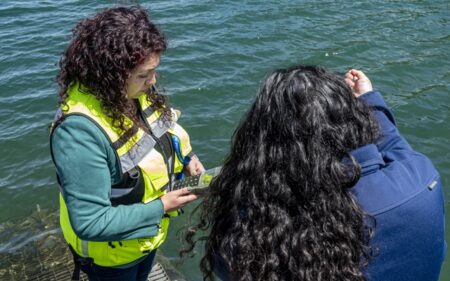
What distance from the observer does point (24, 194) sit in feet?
22.1

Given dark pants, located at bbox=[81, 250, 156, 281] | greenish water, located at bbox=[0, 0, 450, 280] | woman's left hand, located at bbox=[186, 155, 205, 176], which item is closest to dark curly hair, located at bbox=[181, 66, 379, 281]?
dark pants, located at bbox=[81, 250, 156, 281]

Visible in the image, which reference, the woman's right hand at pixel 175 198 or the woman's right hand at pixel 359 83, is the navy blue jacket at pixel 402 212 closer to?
the woman's right hand at pixel 359 83

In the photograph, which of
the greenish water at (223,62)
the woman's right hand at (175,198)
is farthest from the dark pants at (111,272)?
the greenish water at (223,62)

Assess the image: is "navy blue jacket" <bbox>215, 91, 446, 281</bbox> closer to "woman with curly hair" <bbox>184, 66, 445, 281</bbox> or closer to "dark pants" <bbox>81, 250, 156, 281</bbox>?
"woman with curly hair" <bbox>184, 66, 445, 281</bbox>

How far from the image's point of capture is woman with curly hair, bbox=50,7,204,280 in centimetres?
284

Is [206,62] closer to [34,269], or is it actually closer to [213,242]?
[34,269]

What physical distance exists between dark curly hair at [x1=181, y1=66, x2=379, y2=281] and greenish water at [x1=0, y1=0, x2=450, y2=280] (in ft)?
11.8

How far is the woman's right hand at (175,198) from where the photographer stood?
331 centimetres

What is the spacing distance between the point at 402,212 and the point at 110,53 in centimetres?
186

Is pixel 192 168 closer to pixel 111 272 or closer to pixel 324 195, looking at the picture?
pixel 111 272

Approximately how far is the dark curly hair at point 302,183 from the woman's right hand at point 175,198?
3.71ft

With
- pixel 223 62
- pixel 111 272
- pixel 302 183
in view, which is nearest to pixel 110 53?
pixel 302 183

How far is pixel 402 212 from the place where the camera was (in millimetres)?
2018

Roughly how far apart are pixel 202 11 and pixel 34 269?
7554 mm
